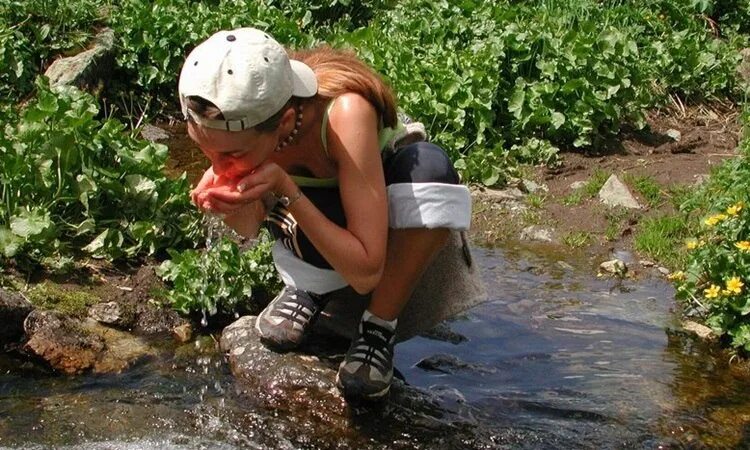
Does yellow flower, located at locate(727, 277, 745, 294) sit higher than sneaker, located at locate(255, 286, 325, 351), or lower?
higher

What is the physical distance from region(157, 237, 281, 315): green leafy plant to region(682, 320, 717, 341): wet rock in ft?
5.33

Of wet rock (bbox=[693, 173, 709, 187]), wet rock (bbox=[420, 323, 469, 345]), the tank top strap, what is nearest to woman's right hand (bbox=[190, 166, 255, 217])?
the tank top strap

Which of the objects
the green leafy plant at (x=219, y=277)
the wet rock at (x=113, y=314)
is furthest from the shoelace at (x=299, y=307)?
the wet rock at (x=113, y=314)

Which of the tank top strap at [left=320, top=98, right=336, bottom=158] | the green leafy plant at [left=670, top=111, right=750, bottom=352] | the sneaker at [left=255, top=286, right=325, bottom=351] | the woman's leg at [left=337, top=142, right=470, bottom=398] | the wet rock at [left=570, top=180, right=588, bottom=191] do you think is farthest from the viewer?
the wet rock at [left=570, top=180, right=588, bottom=191]

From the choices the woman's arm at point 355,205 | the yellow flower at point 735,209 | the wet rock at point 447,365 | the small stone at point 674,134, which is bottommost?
the small stone at point 674,134

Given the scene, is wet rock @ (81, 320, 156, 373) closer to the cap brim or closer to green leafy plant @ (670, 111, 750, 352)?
the cap brim

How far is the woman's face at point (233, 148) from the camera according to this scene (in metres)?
2.91

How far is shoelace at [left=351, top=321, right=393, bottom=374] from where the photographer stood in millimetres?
3404

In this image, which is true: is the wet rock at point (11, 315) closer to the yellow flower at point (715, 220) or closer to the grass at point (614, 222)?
the yellow flower at point (715, 220)

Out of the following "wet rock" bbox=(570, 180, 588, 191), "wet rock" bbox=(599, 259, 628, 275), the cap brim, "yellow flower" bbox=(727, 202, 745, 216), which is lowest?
"wet rock" bbox=(570, 180, 588, 191)

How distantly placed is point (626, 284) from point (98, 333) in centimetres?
233

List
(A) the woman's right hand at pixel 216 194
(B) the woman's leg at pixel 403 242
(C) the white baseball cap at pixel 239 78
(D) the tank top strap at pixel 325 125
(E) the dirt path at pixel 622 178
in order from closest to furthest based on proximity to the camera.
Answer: (C) the white baseball cap at pixel 239 78 → (A) the woman's right hand at pixel 216 194 → (D) the tank top strap at pixel 325 125 → (B) the woman's leg at pixel 403 242 → (E) the dirt path at pixel 622 178

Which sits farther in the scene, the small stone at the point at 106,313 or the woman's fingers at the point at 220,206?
the small stone at the point at 106,313

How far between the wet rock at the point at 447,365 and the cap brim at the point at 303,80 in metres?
1.21
